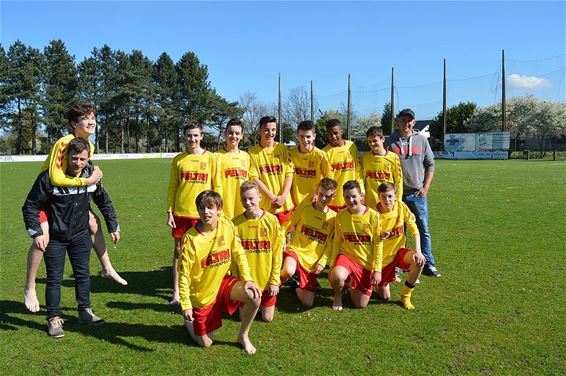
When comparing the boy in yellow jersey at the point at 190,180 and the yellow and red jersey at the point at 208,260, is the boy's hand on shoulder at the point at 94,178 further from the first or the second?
the yellow and red jersey at the point at 208,260

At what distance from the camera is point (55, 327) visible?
14.3 ft

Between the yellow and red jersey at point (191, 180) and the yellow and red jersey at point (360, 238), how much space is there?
1.48 m

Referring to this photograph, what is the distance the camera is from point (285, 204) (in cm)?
594

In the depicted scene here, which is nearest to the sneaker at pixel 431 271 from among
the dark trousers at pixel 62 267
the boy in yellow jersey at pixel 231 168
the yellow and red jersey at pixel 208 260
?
the boy in yellow jersey at pixel 231 168

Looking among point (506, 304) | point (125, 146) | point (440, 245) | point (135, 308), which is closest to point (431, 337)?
point (506, 304)

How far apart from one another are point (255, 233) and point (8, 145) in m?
76.6

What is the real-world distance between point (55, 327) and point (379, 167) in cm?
408

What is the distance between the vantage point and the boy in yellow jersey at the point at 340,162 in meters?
6.00

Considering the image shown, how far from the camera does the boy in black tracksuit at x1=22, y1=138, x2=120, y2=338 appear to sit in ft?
14.1

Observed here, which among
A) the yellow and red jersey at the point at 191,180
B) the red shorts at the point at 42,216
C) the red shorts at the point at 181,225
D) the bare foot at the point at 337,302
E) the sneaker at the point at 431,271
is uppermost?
the yellow and red jersey at the point at 191,180

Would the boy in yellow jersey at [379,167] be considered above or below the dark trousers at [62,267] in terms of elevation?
above

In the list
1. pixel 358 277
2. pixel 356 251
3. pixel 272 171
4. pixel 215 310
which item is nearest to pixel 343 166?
pixel 272 171

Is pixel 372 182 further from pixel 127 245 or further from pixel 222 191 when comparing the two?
pixel 127 245

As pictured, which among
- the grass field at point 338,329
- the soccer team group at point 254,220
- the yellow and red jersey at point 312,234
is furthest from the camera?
the yellow and red jersey at point 312,234
